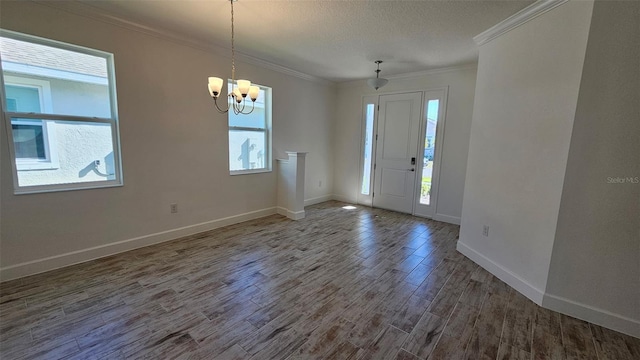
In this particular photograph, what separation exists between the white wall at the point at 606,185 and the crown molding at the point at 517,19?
0.38 meters

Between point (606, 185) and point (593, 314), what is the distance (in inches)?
39.7

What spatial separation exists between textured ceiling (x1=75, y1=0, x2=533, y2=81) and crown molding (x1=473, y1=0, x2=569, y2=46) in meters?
0.06

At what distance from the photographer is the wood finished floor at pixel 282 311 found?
5.64ft

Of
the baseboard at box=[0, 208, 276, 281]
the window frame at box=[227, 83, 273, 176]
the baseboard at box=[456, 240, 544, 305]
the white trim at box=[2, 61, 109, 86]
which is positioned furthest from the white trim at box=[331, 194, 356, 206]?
the white trim at box=[2, 61, 109, 86]

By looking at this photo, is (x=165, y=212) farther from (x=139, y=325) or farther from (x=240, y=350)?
(x=240, y=350)

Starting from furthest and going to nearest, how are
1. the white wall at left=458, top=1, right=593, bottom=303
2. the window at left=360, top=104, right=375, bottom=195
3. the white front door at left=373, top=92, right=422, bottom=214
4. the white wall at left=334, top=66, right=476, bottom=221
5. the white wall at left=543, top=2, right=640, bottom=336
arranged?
the window at left=360, top=104, right=375, bottom=195
the white front door at left=373, top=92, right=422, bottom=214
the white wall at left=334, top=66, right=476, bottom=221
the white wall at left=458, top=1, right=593, bottom=303
the white wall at left=543, top=2, right=640, bottom=336

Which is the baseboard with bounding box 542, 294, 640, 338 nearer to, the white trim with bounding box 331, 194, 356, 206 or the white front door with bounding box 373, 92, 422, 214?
the white front door with bounding box 373, 92, 422, 214

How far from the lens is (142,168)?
3092 mm

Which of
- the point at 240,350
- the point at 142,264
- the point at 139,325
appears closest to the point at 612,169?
the point at 240,350

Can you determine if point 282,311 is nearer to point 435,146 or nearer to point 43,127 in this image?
point 43,127

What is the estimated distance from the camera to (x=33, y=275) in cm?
249

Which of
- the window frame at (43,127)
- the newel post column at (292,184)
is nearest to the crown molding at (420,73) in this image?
the newel post column at (292,184)

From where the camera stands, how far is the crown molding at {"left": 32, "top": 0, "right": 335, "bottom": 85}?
2.45 meters

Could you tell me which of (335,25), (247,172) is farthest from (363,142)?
(335,25)
